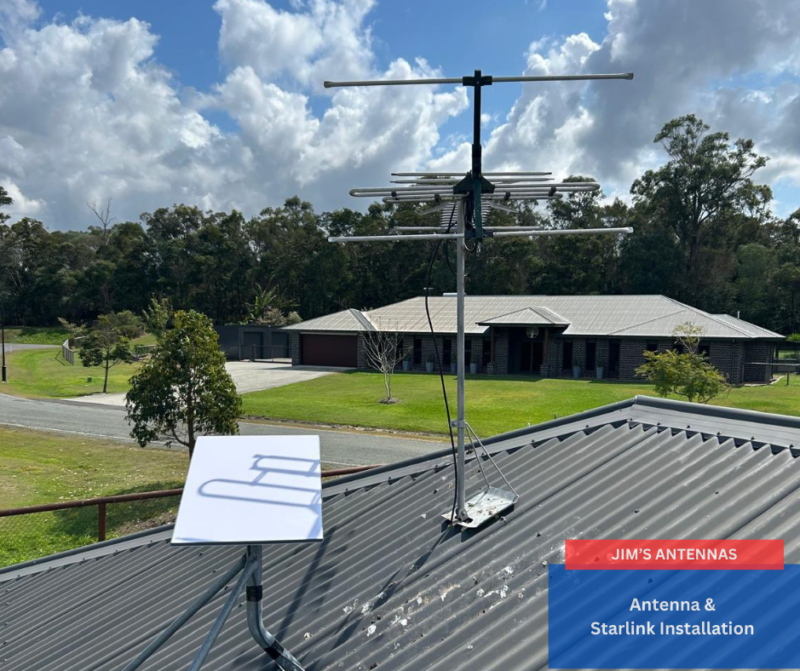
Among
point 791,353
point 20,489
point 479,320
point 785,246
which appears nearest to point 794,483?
point 20,489

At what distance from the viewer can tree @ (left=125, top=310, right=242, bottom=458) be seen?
1523 cm

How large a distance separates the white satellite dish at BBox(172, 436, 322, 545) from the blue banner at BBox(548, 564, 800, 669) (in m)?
1.52

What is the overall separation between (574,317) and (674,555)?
119ft

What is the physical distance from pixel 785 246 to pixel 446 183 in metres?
63.5

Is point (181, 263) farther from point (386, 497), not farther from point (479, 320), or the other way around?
point (386, 497)

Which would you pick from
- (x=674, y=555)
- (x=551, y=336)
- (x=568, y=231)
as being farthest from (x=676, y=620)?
(x=551, y=336)

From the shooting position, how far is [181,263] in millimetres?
73812

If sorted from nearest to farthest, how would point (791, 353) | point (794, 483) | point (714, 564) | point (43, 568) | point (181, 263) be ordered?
point (714, 564), point (794, 483), point (43, 568), point (791, 353), point (181, 263)

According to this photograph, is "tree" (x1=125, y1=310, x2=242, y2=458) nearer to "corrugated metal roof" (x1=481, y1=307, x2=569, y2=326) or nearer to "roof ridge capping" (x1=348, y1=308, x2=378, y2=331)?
"roof ridge capping" (x1=348, y1=308, x2=378, y2=331)

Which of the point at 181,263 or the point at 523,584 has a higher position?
the point at 181,263

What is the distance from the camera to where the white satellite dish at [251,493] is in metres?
3.01

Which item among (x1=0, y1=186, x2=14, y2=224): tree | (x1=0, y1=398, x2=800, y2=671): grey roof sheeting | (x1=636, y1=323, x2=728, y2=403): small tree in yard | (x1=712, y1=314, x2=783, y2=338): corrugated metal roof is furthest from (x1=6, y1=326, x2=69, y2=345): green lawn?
(x1=0, y1=398, x2=800, y2=671): grey roof sheeting

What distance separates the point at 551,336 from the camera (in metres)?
37.3

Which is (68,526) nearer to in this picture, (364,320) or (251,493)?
(251,493)
